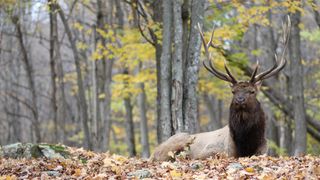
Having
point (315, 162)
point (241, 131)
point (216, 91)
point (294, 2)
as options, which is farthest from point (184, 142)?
point (216, 91)

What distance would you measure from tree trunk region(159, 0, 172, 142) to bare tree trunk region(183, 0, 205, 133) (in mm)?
393

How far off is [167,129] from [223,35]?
4.91m

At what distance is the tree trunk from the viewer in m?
12.6

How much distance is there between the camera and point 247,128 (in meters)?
9.94

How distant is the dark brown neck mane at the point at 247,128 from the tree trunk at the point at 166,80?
268 centimetres

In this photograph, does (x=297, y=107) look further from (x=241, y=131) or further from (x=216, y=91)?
(x=241, y=131)

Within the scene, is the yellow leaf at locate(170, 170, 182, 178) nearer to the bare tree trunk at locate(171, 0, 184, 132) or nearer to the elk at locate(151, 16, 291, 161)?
the elk at locate(151, 16, 291, 161)

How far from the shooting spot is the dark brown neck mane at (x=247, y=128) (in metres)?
9.90

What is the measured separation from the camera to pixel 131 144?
74.8 feet

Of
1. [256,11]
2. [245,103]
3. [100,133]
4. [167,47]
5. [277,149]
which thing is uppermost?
[256,11]

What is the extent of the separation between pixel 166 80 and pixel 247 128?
131 inches

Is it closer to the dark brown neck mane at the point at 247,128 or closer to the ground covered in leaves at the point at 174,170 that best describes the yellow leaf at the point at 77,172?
the ground covered in leaves at the point at 174,170

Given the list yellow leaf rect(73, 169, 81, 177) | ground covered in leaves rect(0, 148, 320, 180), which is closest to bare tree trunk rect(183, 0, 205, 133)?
ground covered in leaves rect(0, 148, 320, 180)

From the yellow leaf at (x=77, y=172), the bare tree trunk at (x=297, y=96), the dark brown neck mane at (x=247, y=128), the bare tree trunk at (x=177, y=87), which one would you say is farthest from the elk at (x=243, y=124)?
the bare tree trunk at (x=297, y=96)
